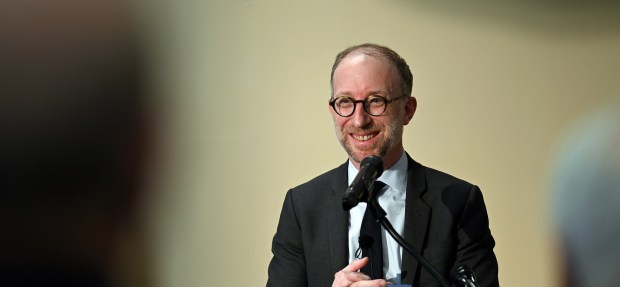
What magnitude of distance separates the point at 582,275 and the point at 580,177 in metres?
0.28

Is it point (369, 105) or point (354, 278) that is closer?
point (354, 278)

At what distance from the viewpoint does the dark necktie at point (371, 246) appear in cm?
163

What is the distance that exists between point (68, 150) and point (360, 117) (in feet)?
3.31

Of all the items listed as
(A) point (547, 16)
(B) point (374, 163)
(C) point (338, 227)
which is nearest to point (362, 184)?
(B) point (374, 163)

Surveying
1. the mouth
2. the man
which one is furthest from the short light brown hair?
the mouth

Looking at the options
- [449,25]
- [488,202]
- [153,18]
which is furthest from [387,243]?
[153,18]

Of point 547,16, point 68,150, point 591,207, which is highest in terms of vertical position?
point 547,16

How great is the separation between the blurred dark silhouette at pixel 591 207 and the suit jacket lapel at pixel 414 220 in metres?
0.61

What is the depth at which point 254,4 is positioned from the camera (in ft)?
7.11

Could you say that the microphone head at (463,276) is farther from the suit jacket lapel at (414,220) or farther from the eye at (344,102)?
Answer: the eye at (344,102)

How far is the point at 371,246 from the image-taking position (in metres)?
1.64

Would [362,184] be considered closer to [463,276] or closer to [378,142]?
[463,276]

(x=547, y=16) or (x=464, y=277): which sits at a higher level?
(x=547, y=16)

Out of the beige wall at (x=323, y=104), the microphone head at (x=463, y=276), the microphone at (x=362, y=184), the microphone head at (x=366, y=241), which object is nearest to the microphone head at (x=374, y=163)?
the microphone at (x=362, y=184)
